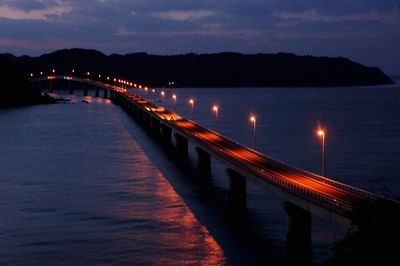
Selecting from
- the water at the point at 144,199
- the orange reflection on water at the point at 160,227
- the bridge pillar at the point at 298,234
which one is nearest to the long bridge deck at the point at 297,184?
the bridge pillar at the point at 298,234

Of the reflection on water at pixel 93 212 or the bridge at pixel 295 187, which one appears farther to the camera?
the reflection on water at pixel 93 212

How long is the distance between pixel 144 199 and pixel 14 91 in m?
150

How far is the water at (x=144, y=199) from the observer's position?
37250 mm

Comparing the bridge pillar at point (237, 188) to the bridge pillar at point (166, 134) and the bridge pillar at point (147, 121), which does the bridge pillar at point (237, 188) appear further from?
the bridge pillar at point (147, 121)

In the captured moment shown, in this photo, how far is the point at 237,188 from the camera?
4816 cm

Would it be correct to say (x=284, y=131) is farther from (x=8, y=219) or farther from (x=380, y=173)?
(x=8, y=219)

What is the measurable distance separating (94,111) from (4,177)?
10131 centimetres

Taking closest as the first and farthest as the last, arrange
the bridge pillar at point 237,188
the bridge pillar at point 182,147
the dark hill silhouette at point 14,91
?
the bridge pillar at point 237,188 < the bridge pillar at point 182,147 < the dark hill silhouette at point 14,91

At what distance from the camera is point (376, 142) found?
300 ft

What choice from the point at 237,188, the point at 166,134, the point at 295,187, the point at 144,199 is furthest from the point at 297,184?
the point at 166,134

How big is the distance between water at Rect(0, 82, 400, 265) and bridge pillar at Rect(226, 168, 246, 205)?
71 cm

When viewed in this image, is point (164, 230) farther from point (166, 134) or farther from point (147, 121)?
point (147, 121)

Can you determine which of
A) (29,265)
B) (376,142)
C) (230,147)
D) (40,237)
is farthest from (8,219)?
(376,142)

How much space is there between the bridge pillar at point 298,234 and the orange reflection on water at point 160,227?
13.0 ft
